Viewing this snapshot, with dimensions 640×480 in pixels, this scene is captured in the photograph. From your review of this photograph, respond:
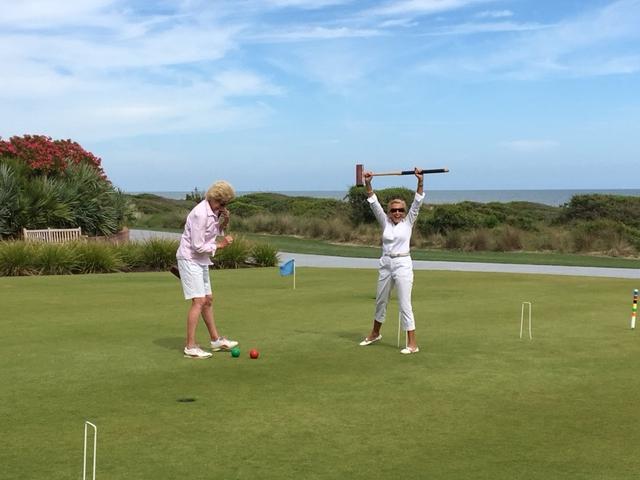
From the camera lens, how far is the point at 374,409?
709 cm

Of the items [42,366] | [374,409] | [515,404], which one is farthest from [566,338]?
[42,366]

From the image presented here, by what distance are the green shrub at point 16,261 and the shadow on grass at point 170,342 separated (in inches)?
427

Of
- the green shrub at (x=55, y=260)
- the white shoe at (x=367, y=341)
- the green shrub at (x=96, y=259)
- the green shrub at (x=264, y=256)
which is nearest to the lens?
the white shoe at (x=367, y=341)

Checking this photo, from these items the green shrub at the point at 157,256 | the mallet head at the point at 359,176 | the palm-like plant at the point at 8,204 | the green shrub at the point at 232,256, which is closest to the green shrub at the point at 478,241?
the green shrub at the point at 232,256

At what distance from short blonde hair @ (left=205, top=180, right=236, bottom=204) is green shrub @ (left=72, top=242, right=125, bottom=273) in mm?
12667

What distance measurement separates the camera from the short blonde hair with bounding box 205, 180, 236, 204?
914 cm

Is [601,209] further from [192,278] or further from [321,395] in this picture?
[321,395]

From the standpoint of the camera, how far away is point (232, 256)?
75.5 ft

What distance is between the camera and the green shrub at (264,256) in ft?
77.6

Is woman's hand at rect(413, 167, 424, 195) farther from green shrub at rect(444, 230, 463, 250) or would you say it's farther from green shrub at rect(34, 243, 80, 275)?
green shrub at rect(444, 230, 463, 250)

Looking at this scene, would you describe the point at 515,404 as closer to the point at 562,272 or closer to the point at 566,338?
the point at 566,338

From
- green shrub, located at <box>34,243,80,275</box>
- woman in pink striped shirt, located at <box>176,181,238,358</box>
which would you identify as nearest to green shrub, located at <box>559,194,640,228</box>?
green shrub, located at <box>34,243,80,275</box>

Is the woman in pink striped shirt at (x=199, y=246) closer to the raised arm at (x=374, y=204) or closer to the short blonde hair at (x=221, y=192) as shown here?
the short blonde hair at (x=221, y=192)

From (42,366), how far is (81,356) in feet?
2.06
